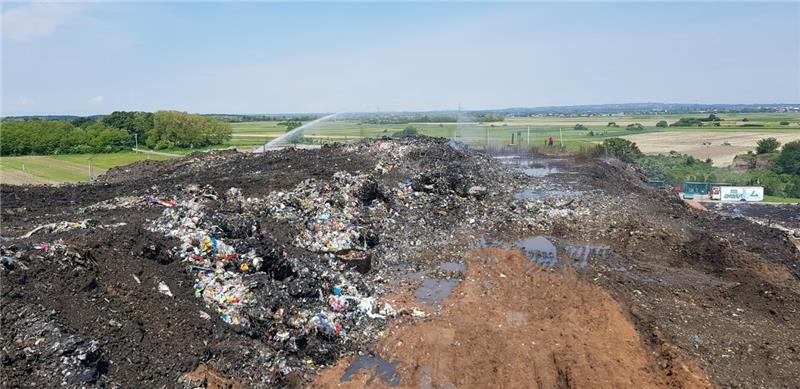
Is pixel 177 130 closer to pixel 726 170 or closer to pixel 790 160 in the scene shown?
pixel 726 170

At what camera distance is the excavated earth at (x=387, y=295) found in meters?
6.42

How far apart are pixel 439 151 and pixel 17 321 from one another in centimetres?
1947

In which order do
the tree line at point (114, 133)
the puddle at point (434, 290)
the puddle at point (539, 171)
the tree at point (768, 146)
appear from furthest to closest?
the tree at point (768, 146)
the tree line at point (114, 133)
the puddle at point (539, 171)
the puddle at point (434, 290)

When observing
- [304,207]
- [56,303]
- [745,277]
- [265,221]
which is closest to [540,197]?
[745,277]

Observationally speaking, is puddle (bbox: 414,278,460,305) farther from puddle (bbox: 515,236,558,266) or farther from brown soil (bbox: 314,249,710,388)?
puddle (bbox: 515,236,558,266)

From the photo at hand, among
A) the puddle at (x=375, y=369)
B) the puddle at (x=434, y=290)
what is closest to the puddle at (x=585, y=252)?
the puddle at (x=434, y=290)

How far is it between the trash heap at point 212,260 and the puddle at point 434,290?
333cm

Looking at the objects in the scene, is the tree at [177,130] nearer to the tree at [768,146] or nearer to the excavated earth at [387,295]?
the excavated earth at [387,295]

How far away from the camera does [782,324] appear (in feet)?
27.8

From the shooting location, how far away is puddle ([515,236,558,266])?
11977 mm

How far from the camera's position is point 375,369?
7246mm

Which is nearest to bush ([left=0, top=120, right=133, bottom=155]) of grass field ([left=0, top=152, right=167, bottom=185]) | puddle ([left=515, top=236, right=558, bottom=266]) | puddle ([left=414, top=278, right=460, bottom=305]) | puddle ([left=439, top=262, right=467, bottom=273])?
grass field ([left=0, top=152, right=167, bottom=185])

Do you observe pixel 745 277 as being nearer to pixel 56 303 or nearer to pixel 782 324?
pixel 782 324

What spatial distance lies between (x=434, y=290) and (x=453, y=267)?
1546 mm
